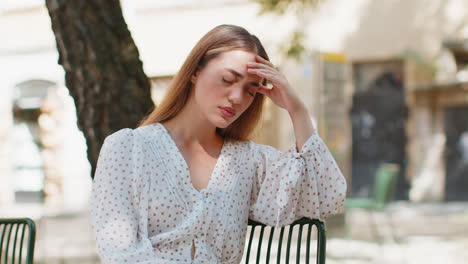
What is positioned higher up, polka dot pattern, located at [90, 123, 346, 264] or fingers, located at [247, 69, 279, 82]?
fingers, located at [247, 69, 279, 82]

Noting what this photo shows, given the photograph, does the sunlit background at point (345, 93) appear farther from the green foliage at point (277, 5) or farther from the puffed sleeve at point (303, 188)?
the puffed sleeve at point (303, 188)

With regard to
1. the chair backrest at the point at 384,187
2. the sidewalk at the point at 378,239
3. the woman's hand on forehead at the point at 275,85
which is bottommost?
the sidewalk at the point at 378,239

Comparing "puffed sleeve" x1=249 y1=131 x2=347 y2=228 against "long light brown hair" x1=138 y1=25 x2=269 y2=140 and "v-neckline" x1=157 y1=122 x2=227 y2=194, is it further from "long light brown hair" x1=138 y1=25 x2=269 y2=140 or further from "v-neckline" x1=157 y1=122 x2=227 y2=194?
"long light brown hair" x1=138 y1=25 x2=269 y2=140

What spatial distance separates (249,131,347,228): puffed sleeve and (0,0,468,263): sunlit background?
9032 mm

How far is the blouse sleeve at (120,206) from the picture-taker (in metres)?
2.24

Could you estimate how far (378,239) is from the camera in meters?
8.55

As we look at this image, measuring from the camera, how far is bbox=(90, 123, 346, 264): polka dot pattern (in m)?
2.27

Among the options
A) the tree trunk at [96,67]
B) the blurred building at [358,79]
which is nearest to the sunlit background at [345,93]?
the blurred building at [358,79]

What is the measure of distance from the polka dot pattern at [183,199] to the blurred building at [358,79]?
10.1 meters

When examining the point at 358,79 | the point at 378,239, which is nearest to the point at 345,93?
the point at 358,79

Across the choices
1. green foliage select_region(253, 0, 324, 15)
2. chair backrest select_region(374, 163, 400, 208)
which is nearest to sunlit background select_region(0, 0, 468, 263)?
chair backrest select_region(374, 163, 400, 208)

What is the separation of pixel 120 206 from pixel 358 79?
12.9 meters

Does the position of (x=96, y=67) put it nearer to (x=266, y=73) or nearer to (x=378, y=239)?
(x=266, y=73)

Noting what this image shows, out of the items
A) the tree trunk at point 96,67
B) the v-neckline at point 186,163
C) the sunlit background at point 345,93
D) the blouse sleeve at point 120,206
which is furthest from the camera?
the sunlit background at point 345,93
